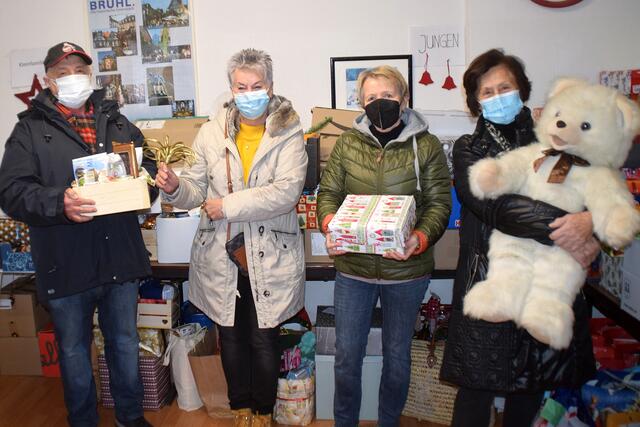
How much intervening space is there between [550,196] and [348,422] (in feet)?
3.98

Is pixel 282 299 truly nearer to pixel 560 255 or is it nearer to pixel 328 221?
pixel 328 221

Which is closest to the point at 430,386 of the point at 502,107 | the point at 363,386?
the point at 363,386

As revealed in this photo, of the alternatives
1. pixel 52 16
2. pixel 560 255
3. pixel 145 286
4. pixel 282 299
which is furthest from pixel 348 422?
pixel 52 16

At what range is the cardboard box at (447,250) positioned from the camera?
2.35 m

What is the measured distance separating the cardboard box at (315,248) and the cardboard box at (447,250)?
524mm

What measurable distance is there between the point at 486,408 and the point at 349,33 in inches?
80.5

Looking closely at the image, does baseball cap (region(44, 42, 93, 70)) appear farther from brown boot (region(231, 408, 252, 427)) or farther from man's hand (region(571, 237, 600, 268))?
man's hand (region(571, 237, 600, 268))

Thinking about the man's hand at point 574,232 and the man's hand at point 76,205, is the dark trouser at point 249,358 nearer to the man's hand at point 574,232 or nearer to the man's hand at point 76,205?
the man's hand at point 76,205

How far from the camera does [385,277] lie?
5.94 ft

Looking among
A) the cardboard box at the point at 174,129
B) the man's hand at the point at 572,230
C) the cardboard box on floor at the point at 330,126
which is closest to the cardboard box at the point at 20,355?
the cardboard box at the point at 174,129

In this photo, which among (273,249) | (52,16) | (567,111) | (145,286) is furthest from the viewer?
(52,16)

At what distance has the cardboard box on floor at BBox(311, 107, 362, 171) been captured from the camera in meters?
2.42

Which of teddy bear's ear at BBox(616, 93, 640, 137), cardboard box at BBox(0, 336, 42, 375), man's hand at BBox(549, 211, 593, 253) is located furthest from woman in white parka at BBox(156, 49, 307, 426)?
cardboard box at BBox(0, 336, 42, 375)

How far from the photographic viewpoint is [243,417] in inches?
84.1
